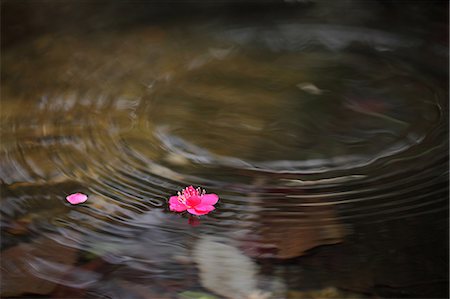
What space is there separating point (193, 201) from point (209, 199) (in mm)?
39

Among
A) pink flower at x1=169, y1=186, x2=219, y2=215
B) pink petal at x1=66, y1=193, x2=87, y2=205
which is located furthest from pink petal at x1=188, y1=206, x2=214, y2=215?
pink petal at x1=66, y1=193, x2=87, y2=205

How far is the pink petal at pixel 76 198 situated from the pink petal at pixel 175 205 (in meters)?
0.20

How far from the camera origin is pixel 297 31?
7.48 ft

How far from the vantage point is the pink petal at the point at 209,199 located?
151 centimetres

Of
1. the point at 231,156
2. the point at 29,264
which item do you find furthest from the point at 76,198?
the point at 231,156

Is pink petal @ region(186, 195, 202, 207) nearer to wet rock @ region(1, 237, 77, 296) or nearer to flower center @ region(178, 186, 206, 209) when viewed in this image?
flower center @ region(178, 186, 206, 209)

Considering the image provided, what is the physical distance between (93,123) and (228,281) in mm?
672

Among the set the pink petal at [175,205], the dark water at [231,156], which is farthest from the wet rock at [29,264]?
the pink petal at [175,205]

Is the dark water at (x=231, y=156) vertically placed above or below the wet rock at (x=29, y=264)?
above

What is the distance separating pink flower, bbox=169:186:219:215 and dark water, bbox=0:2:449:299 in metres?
0.03

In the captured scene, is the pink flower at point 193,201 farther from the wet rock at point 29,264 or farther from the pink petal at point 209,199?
the wet rock at point 29,264

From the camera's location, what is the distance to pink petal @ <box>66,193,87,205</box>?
5.01 ft

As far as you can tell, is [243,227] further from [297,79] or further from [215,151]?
[297,79]

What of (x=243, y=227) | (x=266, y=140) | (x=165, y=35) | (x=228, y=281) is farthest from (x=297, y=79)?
(x=228, y=281)
